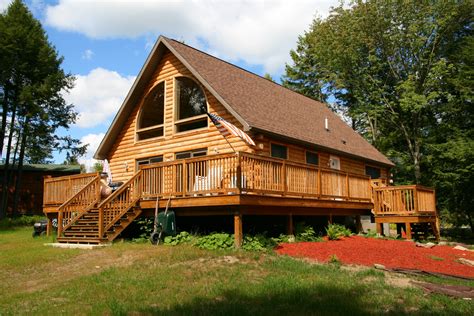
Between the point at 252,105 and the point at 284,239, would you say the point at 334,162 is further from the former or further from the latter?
the point at 284,239

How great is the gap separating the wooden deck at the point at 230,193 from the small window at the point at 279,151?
1867mm

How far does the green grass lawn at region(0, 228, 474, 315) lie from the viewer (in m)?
6.64

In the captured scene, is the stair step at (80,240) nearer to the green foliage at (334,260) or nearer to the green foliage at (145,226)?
the green foliage at (145,226)

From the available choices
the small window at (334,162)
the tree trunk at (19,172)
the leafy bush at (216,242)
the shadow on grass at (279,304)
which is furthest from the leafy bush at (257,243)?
the tree trunk at (19,172)

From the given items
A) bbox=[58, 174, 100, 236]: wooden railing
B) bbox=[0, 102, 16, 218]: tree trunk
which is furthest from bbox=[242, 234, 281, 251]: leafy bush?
bbox=[0, 102, 16, 218]: tree trunk

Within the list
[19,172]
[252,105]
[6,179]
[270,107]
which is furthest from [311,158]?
[19,172]

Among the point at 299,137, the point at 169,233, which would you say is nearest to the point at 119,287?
the point at 169,233

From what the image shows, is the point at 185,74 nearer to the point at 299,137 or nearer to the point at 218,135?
the point at 218,135

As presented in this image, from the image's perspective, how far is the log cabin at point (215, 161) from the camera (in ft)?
41.3

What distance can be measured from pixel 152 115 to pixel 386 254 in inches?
447

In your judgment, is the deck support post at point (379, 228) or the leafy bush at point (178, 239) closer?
the leafy bush at point (178, 239)

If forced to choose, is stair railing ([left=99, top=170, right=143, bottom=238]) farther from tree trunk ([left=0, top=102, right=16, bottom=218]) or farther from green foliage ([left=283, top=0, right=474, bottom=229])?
tree trunk ([left=0, top=102, right=16, bottom=218])

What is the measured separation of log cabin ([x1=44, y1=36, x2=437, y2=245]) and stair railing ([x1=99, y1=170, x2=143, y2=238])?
0.03m

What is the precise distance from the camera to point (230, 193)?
1180 cm
